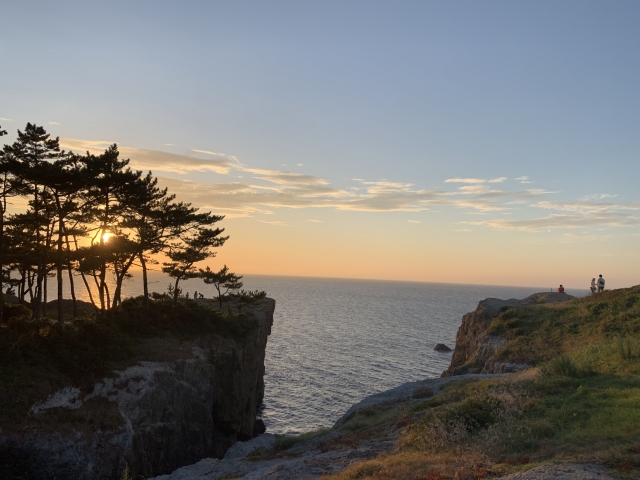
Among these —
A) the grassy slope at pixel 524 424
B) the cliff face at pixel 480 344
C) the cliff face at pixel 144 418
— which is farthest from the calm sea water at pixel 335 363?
the grassy slope at pixel 524 424

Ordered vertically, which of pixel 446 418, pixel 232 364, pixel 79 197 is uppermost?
pixel 79 197

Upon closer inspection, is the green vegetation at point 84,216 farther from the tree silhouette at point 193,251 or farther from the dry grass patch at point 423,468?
the dry grass patch at point 423,468

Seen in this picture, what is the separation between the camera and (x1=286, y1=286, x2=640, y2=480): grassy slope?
12406mm

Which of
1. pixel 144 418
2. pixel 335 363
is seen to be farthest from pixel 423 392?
pixel 335 363

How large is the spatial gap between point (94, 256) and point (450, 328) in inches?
3686

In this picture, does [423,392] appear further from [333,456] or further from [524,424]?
[524,424]

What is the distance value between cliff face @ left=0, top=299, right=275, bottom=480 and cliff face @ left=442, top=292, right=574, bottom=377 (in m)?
19.1

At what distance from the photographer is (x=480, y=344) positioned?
44.5 meters

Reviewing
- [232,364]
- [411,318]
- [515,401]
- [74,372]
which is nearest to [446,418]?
[515,401]

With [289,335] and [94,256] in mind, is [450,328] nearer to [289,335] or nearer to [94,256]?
[289,335]

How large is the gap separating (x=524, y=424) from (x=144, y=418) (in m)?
18.8

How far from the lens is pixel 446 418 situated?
16562 millimetres

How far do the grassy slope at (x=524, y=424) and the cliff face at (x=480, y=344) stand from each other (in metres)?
9.65

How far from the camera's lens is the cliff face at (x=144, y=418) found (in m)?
20.9
